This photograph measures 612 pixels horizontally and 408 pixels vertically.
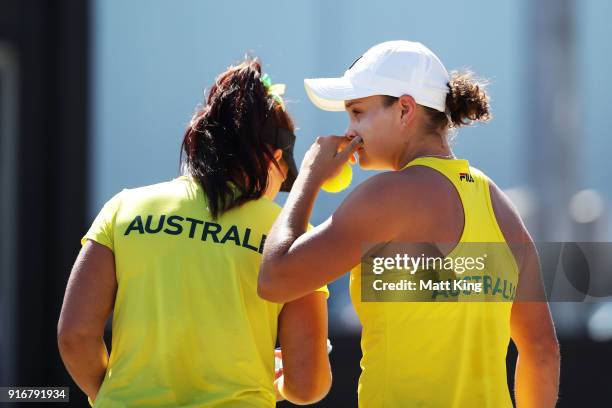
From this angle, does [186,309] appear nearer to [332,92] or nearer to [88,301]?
[88,301]

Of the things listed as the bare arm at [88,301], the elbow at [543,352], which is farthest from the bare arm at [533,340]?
the bare arm at [88,301]

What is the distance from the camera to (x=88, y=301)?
2.30 meters

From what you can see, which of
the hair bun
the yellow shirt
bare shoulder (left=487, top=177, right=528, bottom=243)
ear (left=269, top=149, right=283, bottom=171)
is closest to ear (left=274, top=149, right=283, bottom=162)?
ear (left=269, top=149, right=283, bottom=171)

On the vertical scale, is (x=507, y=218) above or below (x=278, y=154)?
below

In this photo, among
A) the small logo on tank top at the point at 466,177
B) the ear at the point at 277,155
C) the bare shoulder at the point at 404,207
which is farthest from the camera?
the ear at the point at 277,155

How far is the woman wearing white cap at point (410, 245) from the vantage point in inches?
84.1

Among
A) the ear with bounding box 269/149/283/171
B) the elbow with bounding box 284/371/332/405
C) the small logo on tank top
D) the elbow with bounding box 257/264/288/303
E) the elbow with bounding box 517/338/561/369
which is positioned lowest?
the elbow with bounding box 284/371/332/405

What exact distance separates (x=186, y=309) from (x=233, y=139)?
44cm

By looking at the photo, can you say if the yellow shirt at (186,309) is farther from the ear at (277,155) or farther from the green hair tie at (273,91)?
the green hair tie at (273,91)

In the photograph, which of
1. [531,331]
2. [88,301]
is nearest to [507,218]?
[531,331]

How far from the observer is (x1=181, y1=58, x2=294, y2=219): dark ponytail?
2.38 metres

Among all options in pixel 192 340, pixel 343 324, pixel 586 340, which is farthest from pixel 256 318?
pixel 586 340

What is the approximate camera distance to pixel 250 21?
206 inches

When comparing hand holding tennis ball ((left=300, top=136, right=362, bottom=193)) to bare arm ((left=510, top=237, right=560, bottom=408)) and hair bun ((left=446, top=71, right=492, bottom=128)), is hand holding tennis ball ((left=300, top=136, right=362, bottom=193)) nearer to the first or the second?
hair bun ((left=446, top=71, right=492, bottom=128))
